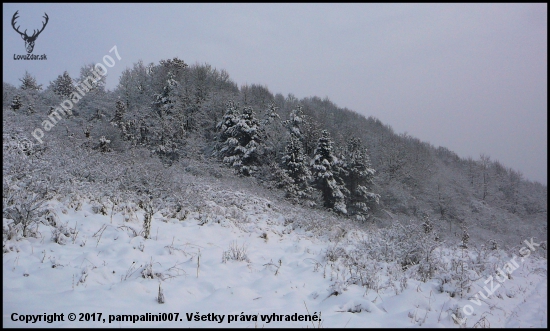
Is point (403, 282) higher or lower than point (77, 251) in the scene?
lower

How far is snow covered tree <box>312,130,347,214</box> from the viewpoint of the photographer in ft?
80.6

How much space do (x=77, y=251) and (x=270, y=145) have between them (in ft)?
73.7

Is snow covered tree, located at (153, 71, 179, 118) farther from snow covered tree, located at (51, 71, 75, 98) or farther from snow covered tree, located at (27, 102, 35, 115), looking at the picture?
snow covered tree, located at (51, 71, 75, 98)

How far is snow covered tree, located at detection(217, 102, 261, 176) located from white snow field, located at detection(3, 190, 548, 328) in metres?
17.2

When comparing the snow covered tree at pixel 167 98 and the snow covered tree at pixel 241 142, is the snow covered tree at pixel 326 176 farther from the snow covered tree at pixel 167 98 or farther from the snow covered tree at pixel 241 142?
the snow covered tree at pixel 167 98

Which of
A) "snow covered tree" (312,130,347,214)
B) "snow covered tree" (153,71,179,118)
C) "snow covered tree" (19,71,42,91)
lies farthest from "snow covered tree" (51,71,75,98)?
"snow covered tree" (312,130,347,214)

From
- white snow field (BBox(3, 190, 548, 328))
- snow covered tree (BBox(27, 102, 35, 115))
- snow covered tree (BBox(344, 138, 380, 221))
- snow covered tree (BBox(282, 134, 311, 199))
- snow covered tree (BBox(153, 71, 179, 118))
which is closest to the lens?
white snow field (BBox(3, 190, 548, 328))

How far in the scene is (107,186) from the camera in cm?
804

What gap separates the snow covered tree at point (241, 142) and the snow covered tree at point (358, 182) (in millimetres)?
9509

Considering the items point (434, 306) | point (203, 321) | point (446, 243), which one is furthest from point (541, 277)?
point (203, 321)

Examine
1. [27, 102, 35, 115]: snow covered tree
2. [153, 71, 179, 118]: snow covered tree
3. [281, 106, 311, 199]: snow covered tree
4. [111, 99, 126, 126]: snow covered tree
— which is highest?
[153, 71, 179, 118]: snow covered tree

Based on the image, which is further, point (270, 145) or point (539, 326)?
point (270, 145)

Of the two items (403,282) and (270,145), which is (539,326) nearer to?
(403,282)

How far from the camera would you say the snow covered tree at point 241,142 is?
24016 millimetres
